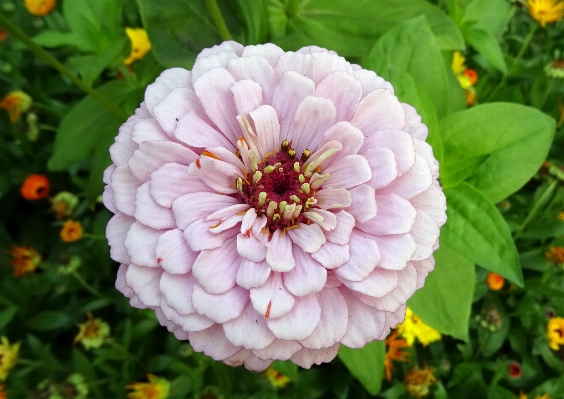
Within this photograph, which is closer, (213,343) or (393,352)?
(213,343)

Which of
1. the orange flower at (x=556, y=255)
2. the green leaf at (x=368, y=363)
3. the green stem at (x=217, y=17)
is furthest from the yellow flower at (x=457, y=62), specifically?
the green leaf at (x=368, y=363)

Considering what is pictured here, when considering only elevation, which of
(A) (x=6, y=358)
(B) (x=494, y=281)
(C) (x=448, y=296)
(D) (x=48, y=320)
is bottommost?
(D) (x=48, y=320)

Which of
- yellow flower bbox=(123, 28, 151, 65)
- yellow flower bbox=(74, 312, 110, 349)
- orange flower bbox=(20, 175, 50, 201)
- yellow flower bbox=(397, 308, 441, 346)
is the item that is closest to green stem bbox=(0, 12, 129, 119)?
yellow flower bbox=(123, 28, 151, 65)

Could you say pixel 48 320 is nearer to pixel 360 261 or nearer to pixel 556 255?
pixel 360 261

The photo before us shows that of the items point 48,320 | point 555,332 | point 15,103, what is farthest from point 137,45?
point 555,332

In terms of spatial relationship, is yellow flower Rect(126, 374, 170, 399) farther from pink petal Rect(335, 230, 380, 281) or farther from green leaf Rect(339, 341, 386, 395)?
pink petal Rect(335, 230, 380, 281)

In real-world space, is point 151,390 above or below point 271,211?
below

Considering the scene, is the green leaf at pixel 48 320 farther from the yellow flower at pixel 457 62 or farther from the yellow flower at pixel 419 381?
the yellow flower at pixel 457 62
